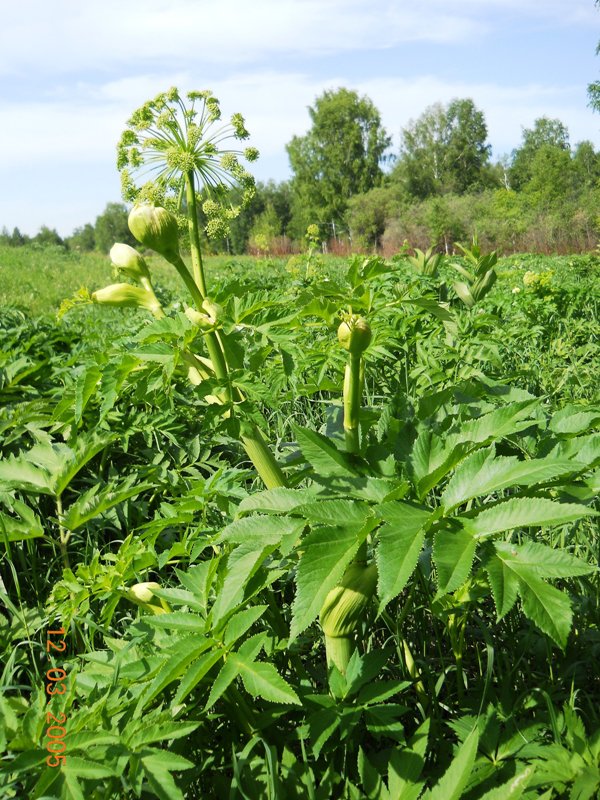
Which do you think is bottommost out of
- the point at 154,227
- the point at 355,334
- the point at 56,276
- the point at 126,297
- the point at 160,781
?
the point at 160,781

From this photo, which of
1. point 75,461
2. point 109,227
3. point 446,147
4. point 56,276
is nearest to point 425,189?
point 446,147

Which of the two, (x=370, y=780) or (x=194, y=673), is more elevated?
(x=194, y=673)

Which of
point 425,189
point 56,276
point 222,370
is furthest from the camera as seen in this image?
point 425,189

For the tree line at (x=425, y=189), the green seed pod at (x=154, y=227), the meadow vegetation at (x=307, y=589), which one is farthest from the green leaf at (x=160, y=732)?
the tree line at (x=425, y=189)

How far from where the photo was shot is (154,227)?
3.84 feet

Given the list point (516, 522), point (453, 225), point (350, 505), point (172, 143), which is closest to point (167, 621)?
point (350, 505)

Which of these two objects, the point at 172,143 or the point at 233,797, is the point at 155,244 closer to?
the point at 172,143

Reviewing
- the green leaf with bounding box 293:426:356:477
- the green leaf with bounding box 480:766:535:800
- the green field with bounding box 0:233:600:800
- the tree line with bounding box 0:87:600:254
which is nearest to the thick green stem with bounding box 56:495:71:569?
the green field with bounding box 0:233:600:800

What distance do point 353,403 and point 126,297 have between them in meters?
0.48

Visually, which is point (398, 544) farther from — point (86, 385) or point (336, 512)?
point (86, 385)

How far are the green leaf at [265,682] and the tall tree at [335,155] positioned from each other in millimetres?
63353

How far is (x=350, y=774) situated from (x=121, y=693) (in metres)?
0.48

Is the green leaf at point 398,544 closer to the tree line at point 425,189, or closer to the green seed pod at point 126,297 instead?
the green seed pod at point 126,297

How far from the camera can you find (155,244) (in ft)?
3.88
